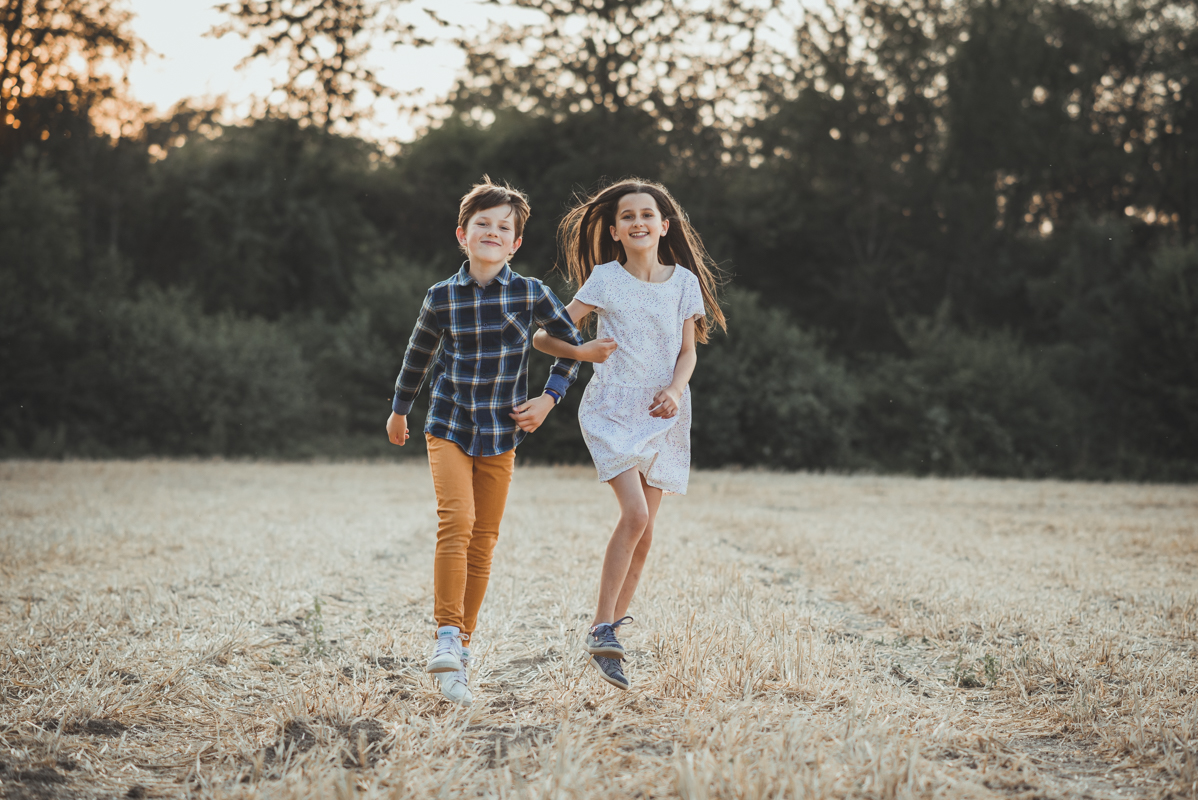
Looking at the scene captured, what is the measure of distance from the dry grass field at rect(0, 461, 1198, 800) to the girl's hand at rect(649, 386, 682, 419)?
1.00m

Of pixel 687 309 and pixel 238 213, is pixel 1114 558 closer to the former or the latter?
pixel 687 309

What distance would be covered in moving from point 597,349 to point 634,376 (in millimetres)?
222

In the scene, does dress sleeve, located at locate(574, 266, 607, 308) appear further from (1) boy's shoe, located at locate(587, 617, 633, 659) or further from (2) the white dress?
(1) boy's shoe, located at locate(587, 617, 633, 659)

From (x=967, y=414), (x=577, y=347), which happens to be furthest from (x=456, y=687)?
(x=967, y=414)

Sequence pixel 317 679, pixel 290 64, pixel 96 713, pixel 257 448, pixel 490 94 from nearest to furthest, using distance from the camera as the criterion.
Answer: pixel 96 713 < pixel 317 679 < pixel 290 64 < pixel 257 448 < pixel 490 94

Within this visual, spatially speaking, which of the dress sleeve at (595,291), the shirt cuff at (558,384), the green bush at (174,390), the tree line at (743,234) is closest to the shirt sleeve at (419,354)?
the shirt cuff at (558,384)

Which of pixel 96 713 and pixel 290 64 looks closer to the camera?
pixel 96 713

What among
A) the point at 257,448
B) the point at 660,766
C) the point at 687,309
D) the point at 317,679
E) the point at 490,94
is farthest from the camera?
the point at 490,94

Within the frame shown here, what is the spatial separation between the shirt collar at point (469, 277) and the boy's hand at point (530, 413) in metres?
0.51

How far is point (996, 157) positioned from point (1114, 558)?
23.4 m

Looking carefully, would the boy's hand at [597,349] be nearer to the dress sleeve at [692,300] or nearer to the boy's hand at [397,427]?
the dress sleeve at [692,300]

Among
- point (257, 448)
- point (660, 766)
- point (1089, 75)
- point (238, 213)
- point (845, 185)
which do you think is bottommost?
point (257, 448)

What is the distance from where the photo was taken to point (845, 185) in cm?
2855

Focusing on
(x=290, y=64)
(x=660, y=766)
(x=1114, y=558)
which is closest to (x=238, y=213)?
(x=290, y=64)
